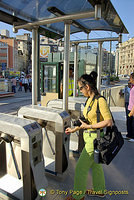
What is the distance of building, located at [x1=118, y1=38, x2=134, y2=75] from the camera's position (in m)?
100

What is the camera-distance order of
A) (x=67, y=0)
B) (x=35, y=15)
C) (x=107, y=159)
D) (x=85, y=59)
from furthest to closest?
(x=85, y=59), (x=35, y=15), (x=67, y=0), (x=107, y=159)

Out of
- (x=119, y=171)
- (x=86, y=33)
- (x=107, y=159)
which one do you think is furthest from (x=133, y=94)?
(x=107, y=159)

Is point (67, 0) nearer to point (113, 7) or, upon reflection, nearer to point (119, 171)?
point (113, 7)

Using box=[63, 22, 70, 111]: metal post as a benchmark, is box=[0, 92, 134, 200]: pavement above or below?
below

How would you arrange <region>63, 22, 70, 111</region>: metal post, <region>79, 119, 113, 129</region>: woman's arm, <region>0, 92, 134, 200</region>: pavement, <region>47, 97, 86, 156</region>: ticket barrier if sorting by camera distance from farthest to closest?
<region>47, 97, 86, 156</region>: ticket barrier → <region>63, 22, 70, 111</region>: metal post → <region>0, 92, 134, 200</region>: pavement → <region>79, 119, 113, 129</region>: woman's arm

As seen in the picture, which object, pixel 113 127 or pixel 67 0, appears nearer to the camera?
pixel 113 127

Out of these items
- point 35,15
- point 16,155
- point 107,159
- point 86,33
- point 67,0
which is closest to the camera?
point 107,159

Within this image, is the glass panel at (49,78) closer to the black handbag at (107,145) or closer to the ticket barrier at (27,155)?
the ticket barrier at (27,155)

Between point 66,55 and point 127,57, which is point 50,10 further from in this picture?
point 127,57

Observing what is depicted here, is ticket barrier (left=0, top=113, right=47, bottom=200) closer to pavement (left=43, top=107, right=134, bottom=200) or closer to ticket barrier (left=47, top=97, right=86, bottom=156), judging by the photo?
pavement (left=43, top=107, right=134, bottom=200)

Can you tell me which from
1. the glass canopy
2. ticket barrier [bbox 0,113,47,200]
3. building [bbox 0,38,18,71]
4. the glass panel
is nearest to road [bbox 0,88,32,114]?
the glass panel

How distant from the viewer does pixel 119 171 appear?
119 inches

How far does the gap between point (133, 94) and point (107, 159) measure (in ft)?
7.85

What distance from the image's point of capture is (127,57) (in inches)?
4124
